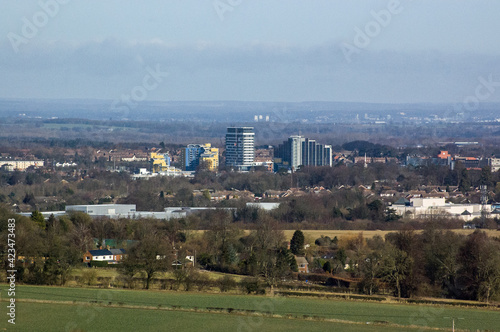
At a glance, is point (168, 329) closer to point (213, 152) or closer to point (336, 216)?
point (336, 216)

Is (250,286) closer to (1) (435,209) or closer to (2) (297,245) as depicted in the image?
(2) (297,245)

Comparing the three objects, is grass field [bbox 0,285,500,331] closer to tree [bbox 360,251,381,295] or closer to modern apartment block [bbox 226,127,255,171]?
tree [bbox 360,251,381,295]

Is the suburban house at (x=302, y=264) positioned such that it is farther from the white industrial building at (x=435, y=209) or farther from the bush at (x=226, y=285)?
the white industrial building at (x=435, y=209)

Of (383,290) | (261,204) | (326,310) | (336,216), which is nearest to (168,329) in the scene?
(326,310)

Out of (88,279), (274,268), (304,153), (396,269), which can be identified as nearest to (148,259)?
(88,279)

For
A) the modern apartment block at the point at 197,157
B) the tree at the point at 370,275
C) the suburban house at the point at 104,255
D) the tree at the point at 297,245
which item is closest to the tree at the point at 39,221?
the suburban house at the point at 104,255

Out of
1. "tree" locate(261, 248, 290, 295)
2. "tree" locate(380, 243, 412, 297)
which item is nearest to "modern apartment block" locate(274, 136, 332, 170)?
"tree" locate(261, 248, 290, 295)
